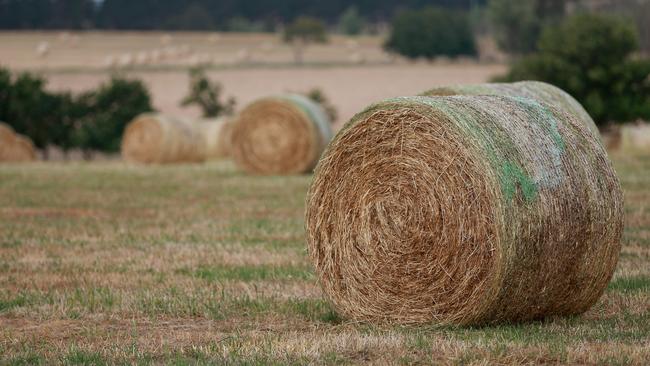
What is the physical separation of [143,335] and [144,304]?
3.74 ft

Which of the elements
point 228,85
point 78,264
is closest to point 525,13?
point 228,85

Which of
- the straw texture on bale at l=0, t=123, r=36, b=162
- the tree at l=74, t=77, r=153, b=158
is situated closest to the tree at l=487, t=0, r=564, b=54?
the tree at l=74, t=77, r=153, b=158

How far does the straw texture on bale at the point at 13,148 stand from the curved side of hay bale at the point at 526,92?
823 inches

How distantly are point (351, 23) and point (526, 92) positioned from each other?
96307mm

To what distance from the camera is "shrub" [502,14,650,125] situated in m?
34.6

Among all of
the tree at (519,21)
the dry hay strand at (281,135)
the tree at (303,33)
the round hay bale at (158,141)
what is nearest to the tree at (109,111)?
the round hay bale at (158,141)

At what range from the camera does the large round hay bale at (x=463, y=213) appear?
308 inches

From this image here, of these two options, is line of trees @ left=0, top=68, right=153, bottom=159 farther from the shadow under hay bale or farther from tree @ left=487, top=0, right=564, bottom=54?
tree @ left=487, top=0, right=564, bottom=54

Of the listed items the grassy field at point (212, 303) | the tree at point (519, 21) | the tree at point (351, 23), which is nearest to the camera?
the grassy field at point (212, 303)

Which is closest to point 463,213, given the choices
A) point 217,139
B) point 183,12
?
point 217,139

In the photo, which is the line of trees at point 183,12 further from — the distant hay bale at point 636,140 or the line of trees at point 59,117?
the distant hay bale at point 636,140

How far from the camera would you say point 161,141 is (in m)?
29.1

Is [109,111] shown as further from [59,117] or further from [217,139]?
[217,139]

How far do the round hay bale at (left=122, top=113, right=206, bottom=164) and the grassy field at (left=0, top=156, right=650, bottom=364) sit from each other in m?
11.9
